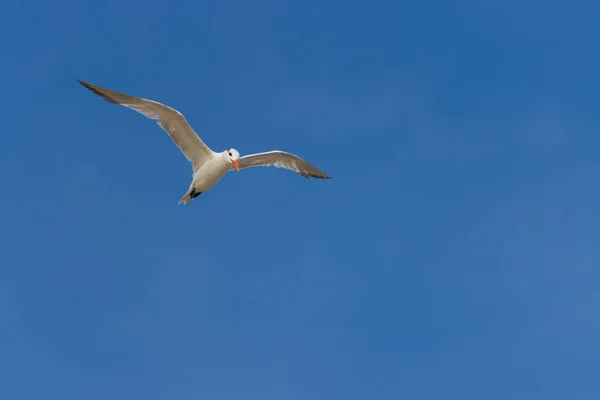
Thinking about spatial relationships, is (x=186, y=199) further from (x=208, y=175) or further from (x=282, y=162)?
(x=282, y=162)

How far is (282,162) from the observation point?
35438 mm

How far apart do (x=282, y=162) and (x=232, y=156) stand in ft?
10.7

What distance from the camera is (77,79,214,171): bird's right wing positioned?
3164 cm

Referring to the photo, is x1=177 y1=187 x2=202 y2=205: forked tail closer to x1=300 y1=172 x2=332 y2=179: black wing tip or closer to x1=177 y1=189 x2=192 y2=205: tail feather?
x1=177 y1=189 x2=192 y2=205: tail feather

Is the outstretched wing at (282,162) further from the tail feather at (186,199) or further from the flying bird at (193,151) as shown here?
the tail feather at (186,199)

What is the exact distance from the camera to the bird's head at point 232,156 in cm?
3275

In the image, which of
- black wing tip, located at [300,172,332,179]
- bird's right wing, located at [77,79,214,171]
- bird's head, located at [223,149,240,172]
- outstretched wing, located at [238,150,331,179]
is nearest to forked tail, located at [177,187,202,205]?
bird's right wing, located at [77,79,214,171]

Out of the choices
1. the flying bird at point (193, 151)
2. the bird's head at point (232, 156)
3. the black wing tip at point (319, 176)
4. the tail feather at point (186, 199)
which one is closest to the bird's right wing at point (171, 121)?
the flying bird at point (193, 151)

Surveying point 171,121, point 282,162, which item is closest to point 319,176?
point 282,162

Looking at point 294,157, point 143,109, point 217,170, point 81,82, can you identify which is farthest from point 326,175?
point 81,82

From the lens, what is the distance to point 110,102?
31.6m

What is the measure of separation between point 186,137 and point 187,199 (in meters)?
2.67

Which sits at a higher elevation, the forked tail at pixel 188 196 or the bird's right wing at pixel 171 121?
the bird's right wing at pixel 171 121

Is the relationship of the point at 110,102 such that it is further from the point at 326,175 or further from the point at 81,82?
the point at 326,175
